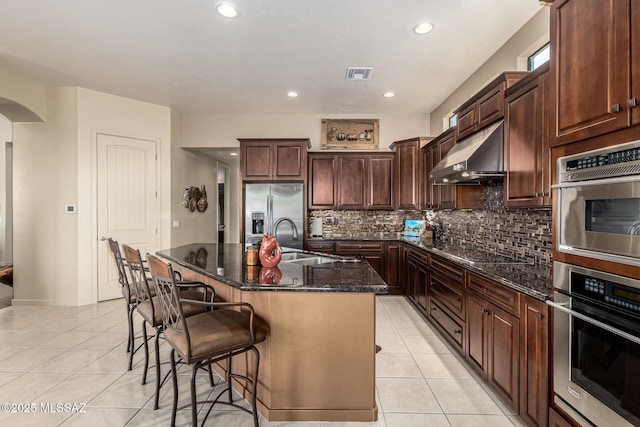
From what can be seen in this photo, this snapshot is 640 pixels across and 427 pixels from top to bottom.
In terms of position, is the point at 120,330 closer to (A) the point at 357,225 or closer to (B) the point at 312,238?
(B) the point at 312,238

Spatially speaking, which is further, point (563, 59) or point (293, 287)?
point (293, 287)

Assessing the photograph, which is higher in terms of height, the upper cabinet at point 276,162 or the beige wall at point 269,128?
the beige wall at point 269,128

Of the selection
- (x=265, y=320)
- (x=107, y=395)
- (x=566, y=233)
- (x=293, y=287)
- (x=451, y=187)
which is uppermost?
(x=451, y=187)

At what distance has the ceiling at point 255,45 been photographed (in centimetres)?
250

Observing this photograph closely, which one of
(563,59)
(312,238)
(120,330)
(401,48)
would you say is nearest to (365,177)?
(312,238)

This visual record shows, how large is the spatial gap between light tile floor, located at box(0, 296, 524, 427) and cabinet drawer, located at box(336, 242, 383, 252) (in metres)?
1.32

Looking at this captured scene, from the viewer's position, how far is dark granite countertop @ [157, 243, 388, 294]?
1.73 metres

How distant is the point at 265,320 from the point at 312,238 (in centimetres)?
302

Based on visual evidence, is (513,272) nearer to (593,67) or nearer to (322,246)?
(593,67)

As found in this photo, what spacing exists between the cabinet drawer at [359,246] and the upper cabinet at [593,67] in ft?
10.4

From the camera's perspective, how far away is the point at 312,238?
4871 mm

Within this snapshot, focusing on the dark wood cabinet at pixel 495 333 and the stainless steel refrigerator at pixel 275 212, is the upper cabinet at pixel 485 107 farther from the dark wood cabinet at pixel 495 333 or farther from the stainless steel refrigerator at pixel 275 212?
the stainless steel refrigerator at pixel 275 212

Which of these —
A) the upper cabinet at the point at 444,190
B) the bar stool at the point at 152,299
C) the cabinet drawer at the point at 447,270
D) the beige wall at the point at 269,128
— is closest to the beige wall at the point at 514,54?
the upper cabinet at the point at 444,190

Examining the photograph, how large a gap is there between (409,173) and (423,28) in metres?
2.31
